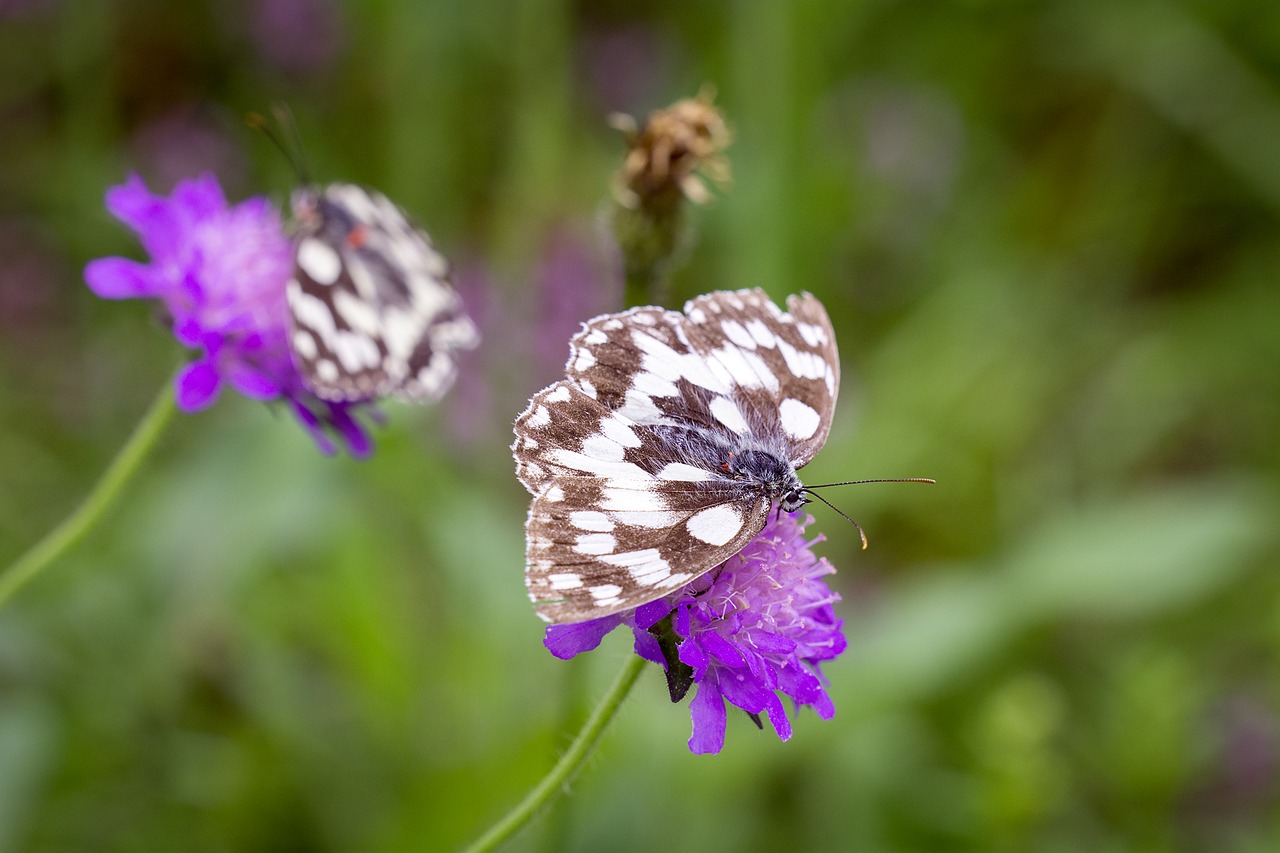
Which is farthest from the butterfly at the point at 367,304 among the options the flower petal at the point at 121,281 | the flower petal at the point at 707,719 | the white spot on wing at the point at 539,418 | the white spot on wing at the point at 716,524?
the flower petal at the point at 707,719

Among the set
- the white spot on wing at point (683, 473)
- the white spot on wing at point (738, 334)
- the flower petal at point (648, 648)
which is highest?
the white spot on wing at point (738, 334)

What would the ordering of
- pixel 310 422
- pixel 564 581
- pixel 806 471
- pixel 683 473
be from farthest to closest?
pixel 806 471 → pixel 310 422 → pixel 683 473 → pixel 564 581

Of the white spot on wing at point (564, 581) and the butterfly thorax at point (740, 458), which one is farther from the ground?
the butterfly thorax at point (740, 458)

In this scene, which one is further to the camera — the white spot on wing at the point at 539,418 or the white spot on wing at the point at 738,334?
the white spot on wing at the point at 738,334

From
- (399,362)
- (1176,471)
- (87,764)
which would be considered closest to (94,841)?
(87,764)

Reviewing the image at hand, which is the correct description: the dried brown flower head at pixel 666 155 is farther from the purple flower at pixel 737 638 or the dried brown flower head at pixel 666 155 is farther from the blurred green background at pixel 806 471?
the blurred green background at pixel 806 471

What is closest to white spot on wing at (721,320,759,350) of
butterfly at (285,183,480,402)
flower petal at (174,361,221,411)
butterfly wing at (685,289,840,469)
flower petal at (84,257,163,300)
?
butterfly wing at (685,289,840,469)

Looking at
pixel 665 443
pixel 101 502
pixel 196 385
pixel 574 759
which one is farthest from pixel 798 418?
pixel 101 502

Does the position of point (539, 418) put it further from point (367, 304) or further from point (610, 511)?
point (367, 304)
